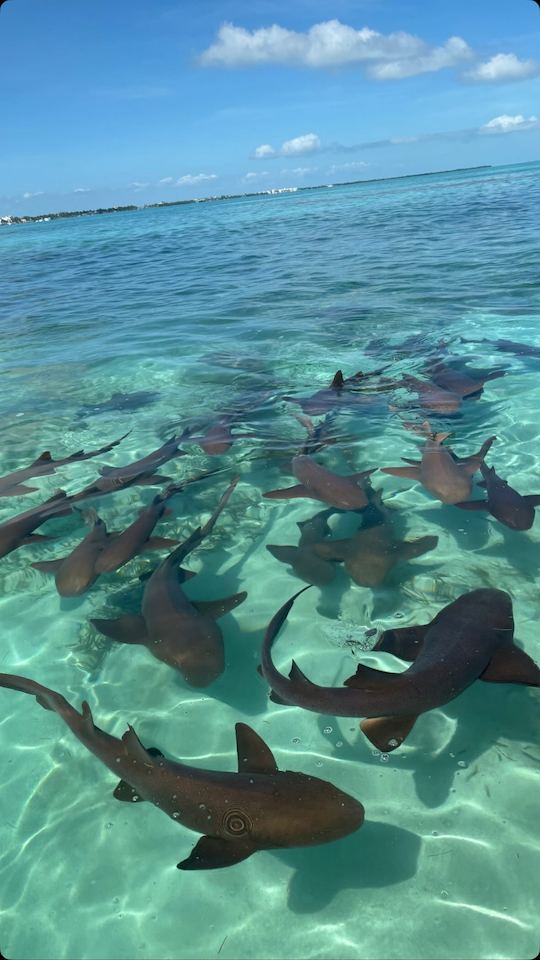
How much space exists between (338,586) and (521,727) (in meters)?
1.73

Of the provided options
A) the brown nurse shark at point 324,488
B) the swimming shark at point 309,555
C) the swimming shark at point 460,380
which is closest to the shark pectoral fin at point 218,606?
the swimming shark at point 309,555

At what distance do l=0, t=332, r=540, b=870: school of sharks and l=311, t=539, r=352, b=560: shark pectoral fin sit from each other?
2cm

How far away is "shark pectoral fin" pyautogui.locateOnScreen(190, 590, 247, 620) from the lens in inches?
178

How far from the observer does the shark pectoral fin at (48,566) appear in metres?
5.39

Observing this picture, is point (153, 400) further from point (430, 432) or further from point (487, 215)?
point (487, 215)

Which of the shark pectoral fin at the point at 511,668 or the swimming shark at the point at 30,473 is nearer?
the shark pectoral fin at the point at 511,668

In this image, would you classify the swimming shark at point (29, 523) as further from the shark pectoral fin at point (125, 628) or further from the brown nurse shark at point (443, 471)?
the brown nurse shark at point (443, 471)

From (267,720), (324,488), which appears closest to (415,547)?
(324,488)

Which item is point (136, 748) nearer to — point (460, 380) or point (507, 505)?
point (507, 505)

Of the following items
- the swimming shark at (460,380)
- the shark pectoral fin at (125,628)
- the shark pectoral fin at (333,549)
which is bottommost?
the shark pectoral fin at (125,628)

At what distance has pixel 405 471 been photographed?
638 cm

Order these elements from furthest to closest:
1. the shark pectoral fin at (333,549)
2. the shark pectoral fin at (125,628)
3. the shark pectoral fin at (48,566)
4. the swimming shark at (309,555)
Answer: the shark pectoral fin at (48,566) < the shark pectoral fin at (333,549) < the swimming shark at (309,555) < the shark pectoral fin at (125,628)

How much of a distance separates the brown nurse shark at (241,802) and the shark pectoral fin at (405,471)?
3741mm

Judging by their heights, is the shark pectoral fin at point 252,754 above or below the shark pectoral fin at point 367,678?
below
